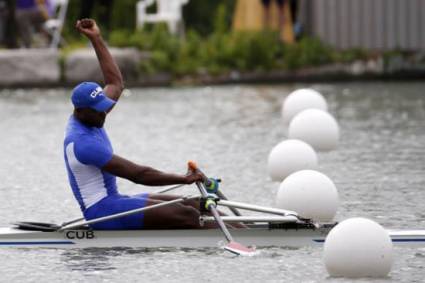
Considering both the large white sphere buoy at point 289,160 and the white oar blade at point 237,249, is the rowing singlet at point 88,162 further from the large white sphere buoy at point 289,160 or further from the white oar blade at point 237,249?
the large white sphere buoy at point 289,160

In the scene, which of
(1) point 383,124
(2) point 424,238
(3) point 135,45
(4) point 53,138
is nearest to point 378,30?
(3) point 135,45

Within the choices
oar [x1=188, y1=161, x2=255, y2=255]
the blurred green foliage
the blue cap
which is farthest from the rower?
the blurred green foliage

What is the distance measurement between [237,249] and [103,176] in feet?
4.69

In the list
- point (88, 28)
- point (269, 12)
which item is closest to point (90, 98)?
point (88, 28)

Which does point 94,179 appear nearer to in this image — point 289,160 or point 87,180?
point 87,180

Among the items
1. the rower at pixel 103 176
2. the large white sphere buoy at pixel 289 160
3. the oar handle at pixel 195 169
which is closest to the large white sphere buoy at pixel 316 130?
the large white sphere buoy at pixel 289 160

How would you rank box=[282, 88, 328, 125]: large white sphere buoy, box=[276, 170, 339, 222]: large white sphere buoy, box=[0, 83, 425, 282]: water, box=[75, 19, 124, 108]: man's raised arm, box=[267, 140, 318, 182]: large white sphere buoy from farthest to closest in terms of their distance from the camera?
box=[282, 88, 328, 125]: large white sphere buoy, box=[267, 140, 318, 182]: large white sphere buoy, box=[75, 19, 124, 108]: man's raised arm, box=[276, 170, 339, 222]: large white sphere buoy, box=[0, 83, 425, 282]: water

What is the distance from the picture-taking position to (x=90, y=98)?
Result: 42.4ft

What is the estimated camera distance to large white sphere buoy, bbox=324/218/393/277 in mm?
11133

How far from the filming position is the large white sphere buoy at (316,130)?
21.2 meters

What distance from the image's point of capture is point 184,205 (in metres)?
13.0

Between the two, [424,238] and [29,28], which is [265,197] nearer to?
[424,238]

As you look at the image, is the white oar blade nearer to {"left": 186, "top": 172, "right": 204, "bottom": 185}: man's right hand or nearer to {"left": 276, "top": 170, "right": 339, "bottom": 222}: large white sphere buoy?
{"left": 186, "top": 172, "right": 204, "bottom": 185}: man's right hand

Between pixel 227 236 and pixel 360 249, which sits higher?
pixel 360 249
